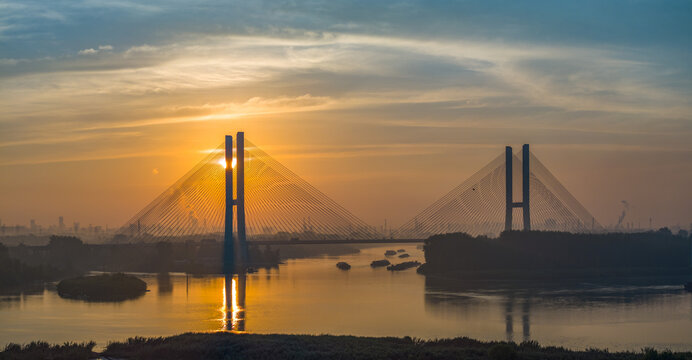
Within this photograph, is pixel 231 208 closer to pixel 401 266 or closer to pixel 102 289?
pixel 102 289

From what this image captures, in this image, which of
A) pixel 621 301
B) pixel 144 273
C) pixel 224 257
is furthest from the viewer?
pixel 144 273

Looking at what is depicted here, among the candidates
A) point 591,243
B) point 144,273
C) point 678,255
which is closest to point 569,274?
point 591,243

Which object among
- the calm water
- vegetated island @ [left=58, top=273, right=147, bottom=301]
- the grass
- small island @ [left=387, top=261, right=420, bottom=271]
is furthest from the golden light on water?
small island @ [left=387, top=261, right=420, bottom=271]

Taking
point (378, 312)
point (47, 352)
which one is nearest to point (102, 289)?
point (378, 312)

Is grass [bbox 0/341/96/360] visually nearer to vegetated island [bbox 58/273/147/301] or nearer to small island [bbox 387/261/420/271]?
vegetated island [bbox 58/273/147/301]

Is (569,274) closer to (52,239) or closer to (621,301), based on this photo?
(621,301)

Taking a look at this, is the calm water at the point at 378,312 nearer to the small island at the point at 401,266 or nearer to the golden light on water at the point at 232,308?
the golden light on water at the point at 232,308
